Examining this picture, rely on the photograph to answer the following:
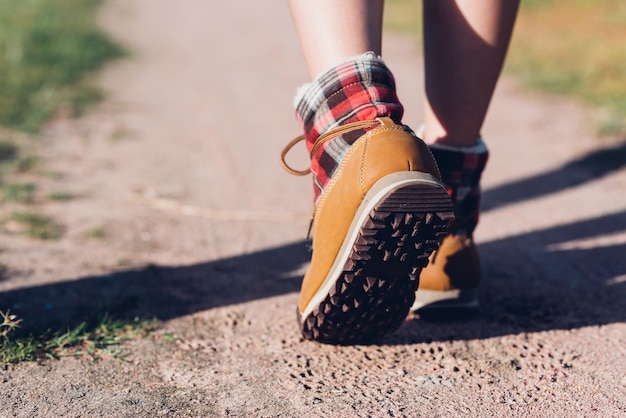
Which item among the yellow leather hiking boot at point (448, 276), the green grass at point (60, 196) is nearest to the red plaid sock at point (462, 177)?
the yellow leather hiking boot at point (448, 276)

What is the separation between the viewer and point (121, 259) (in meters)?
2.11

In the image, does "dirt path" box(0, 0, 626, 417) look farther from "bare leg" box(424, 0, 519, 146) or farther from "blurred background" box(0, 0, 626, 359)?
"bare leg" box(424, 0, 519, 146)

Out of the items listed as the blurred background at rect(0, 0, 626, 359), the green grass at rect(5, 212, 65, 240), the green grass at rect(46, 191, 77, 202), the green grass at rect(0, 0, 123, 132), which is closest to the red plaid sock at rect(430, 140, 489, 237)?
the blurred background at rect(0, 0, 626, 359)

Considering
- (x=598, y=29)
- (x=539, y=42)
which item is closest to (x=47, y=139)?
(x=539, y=42)

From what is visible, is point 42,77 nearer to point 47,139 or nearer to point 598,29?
point 47,139

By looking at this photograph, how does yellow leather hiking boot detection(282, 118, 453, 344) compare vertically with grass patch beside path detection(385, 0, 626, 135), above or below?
above

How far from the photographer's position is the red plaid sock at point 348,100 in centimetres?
136

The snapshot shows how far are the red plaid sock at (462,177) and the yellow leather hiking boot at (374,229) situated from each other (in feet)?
1.18

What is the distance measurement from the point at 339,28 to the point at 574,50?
4080 mm

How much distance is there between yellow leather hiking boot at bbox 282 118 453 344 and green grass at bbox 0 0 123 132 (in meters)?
2.52

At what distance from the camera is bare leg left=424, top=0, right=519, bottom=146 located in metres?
1.62

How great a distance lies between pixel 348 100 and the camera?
137cm

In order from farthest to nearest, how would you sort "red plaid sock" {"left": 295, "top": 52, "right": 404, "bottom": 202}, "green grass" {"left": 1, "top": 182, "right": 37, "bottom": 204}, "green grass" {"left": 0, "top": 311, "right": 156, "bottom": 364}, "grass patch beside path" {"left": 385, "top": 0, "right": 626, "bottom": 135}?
"grass patch beside path" {"left": 385, "top": 0, "right": 626, "bottom": 135} → "green grass" {"left": 1, "top": 182, "right": 37, "bottom": 204} → "green grass" {"left": 0, "top": 311, "right": 156, "bottom": 364} → "red plaid sock" {"left": 295, "top": 52, "right": 404, "bottom": 202}

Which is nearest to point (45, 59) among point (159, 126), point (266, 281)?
point (159, 126)
